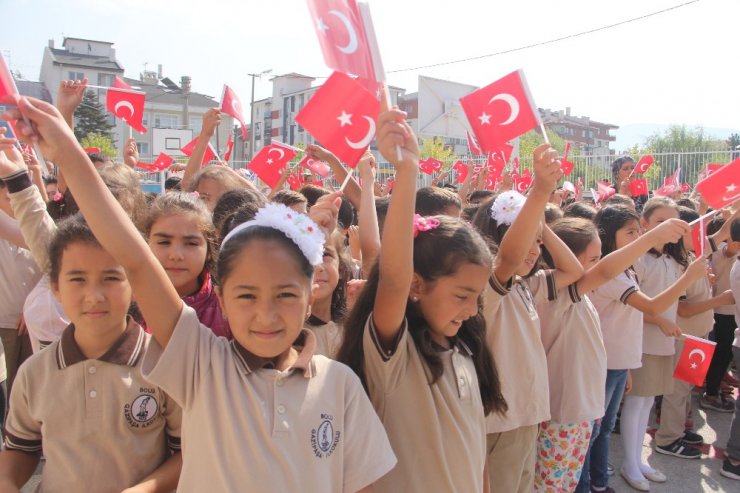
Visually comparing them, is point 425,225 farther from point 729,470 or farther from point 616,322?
point 729,470

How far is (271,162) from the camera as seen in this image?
596 centimetres

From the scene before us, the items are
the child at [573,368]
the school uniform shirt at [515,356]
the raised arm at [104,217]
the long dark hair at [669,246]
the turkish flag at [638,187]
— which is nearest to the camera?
the raised arm at [104,217]

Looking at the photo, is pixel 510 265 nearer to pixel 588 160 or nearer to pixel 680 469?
pixel 680 469

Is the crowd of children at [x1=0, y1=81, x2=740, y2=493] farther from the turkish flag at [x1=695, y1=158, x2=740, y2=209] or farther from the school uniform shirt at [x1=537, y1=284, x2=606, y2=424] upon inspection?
the turkish flag at [x1=695, y1=158, x2=740, y2=209]

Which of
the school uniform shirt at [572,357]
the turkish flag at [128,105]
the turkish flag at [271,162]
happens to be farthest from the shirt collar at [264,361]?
the turkish flag at [128,105]

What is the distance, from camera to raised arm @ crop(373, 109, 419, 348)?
1631mm

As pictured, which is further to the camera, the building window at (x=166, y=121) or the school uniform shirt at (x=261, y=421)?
the building window at (x=166, y=121)

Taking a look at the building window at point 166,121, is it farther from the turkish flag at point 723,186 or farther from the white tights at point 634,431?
the white tights at point 634,431

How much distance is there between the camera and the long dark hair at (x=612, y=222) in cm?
365

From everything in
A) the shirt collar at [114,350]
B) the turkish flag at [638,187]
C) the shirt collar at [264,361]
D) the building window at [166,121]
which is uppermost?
the building window at [166,121]

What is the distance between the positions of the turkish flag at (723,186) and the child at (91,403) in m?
3.91

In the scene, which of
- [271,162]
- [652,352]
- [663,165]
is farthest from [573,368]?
[663,165]

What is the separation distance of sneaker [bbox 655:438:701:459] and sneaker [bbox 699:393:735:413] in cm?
123

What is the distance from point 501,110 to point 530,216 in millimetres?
1137
